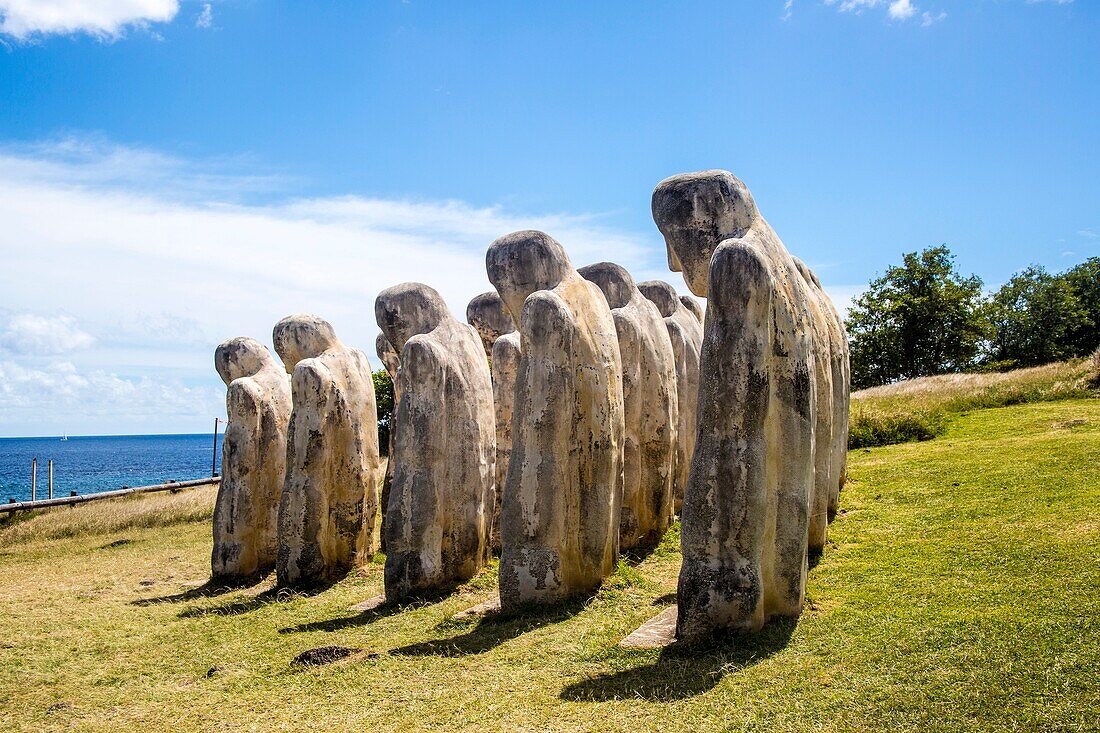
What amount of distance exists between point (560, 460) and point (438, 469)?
2.08m

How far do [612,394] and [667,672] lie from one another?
366 cm

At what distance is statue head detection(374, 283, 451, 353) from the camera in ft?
36.4

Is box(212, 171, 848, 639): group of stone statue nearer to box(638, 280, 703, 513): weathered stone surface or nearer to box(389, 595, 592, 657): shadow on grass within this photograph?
box(638, 280, 703, 513): weathered stone surface

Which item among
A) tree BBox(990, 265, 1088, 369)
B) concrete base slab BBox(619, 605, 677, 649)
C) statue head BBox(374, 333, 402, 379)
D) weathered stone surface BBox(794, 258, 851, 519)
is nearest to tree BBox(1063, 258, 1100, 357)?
tree BBox(990, 265, 1088, 369)

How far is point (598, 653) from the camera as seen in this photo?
22.3ft

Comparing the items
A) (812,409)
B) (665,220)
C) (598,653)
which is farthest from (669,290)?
(598,653)

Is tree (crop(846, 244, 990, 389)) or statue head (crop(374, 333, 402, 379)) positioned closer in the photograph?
statue head (crop(374, 333, 402, 379))

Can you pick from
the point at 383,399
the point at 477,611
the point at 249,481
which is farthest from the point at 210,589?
the point at 383,399

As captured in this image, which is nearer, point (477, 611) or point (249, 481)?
point (477, 611)

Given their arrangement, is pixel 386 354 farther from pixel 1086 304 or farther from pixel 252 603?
pixel 1086 304

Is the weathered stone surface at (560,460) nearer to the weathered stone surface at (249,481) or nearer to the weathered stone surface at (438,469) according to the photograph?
the weathered stone surface at (438,469)

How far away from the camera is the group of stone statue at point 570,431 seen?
21.8 ft

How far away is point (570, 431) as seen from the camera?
342 inches

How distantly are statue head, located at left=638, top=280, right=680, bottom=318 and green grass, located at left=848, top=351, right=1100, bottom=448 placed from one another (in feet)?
17.6
